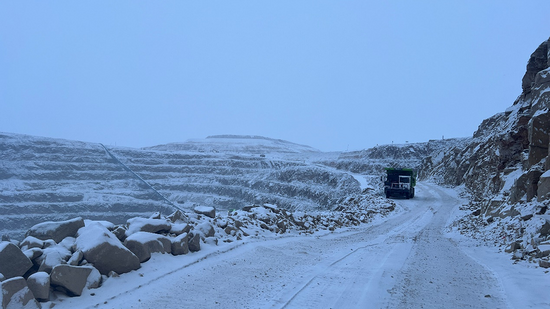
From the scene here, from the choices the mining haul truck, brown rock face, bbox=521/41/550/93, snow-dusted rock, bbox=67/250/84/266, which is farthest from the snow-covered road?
the mining haul truck

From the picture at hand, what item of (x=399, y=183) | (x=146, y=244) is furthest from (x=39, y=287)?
(x=399, y=183)

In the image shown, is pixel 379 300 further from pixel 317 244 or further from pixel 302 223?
pixel 302 223

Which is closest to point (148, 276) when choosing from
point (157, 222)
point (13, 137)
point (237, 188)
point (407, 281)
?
point (157, 222)

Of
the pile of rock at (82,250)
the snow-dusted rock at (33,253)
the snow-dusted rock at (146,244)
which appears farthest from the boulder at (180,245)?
the snow-dusted rock at (33,253)

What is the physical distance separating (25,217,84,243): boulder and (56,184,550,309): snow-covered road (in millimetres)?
1639

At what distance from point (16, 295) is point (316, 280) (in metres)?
4.81

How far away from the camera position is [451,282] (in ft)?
24.5

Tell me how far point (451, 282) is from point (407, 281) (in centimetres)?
87

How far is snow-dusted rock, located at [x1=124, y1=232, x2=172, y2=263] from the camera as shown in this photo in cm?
755

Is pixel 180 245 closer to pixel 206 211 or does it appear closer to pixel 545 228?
pixel 206 211

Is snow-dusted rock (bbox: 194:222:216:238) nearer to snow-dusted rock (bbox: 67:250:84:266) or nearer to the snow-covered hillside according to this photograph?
snow-dusted rock (bbox: 67:250:84:266)

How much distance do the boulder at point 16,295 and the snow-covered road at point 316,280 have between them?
1.35 ft

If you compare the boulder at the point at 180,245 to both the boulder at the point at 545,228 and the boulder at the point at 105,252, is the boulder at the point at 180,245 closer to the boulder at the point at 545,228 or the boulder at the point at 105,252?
the boulder at the point at 105,252

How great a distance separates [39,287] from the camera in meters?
5.55
